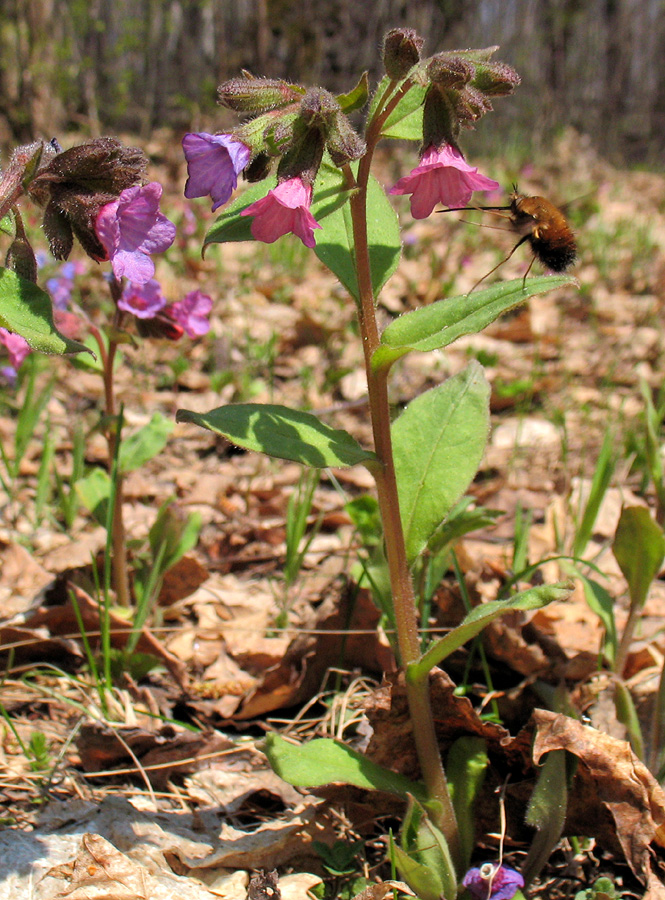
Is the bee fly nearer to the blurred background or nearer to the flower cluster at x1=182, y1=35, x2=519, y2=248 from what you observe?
the flower cluster at x1=182, y1=35, x2=519, y2=248

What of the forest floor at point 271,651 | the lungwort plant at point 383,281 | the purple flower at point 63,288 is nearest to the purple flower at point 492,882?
the lungwort plant at point 383,281

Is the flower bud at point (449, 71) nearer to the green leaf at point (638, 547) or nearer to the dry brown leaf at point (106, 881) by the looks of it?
the green leaf at point (638, 547)

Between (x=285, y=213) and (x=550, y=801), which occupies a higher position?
(x=285, y=213)

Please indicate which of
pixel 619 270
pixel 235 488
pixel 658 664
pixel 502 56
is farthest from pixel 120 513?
pixel 502 56

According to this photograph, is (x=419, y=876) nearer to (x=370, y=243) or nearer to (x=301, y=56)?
(x=370, y=243)

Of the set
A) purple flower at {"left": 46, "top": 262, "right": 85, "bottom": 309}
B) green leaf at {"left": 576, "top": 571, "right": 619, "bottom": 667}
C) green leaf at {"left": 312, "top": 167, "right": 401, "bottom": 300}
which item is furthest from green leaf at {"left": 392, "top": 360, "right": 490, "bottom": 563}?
purple flower at {"left": 46, "top": 262, "right": 85, "bottom": 309}

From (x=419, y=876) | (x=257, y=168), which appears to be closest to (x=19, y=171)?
(x=257, y=168)
